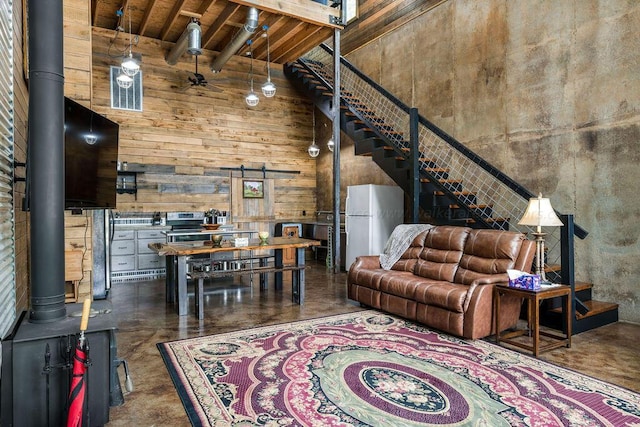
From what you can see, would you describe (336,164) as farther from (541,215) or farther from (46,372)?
(46,372)

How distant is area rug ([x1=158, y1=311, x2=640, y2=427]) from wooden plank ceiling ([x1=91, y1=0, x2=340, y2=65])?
4.75 m

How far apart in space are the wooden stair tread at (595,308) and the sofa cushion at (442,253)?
3.57ft

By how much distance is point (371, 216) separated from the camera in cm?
705

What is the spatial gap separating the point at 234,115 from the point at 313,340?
642cm

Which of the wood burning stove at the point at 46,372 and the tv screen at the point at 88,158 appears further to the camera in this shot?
the tv screen at the point at 88,158

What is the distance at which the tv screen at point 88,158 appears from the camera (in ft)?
9.35

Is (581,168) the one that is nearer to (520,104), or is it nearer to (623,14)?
(520,104)

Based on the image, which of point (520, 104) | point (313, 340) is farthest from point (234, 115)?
point (313, 340)

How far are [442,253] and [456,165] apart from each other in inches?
92.2

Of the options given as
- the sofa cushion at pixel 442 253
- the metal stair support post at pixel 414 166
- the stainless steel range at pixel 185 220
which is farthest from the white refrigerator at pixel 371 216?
the stainless steel range at pixel 185 220

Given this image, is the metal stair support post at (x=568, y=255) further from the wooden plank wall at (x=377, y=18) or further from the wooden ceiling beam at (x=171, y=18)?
the wooden ceiling beam at (x=171, y=18)

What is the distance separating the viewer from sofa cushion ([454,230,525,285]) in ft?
13.2

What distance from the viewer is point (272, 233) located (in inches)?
362

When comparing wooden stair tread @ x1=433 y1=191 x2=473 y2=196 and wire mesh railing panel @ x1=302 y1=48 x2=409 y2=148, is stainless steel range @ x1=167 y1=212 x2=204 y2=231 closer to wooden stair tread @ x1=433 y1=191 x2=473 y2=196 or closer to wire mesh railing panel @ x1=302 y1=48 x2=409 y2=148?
wire mesh railing panel @ x1=302 y1=48 x2=409 y2=148
